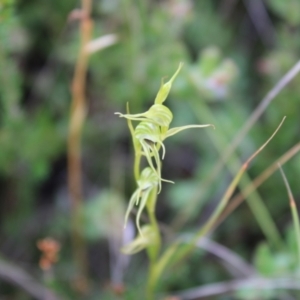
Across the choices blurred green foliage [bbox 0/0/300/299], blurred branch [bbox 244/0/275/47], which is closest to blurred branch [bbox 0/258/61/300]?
blurred green foliage [bbox 0/0/300/299]

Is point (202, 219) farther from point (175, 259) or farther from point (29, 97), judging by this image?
point (29, 97)

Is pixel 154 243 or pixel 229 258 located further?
pixel 229 258

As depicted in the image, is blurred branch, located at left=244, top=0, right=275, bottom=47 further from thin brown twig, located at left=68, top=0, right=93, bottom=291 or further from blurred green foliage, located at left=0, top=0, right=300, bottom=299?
thin brown twig, located at left=68, top=0, right=93, bottom=291

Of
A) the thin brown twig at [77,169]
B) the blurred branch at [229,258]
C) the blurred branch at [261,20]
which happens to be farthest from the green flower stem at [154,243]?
the blurred branch at [261,20]

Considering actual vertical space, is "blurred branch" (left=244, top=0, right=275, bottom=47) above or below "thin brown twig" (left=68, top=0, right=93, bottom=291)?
above

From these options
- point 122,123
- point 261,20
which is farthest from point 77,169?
point 261,20

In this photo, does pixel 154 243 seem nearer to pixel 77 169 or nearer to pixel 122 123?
pixel 77 169

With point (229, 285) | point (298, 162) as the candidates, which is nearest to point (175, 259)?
point (229, 285)
